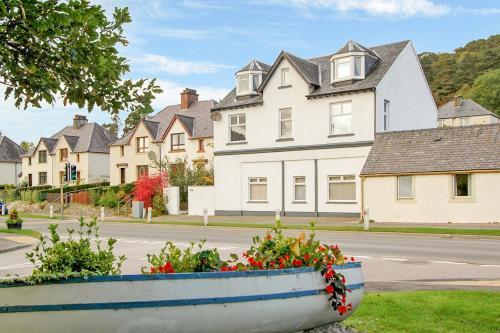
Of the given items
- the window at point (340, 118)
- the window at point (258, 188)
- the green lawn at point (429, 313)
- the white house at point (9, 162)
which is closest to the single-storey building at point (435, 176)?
the window at point (340, 118)

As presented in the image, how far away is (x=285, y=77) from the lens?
36562 millimetres

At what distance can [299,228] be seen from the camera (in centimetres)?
2792

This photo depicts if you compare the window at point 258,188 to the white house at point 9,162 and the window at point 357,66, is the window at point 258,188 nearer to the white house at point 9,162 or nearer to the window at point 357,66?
the window at point 357,66

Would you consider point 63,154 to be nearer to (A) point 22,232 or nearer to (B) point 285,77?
(B) point 285,77

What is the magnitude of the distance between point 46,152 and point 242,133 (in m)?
43.7

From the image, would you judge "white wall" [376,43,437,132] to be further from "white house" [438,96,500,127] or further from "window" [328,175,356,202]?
"white house" [438,96,500,127]

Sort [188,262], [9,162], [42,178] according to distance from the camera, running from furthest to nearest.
→ 1. [9,162]
2. [42,178]
3. [188,262]

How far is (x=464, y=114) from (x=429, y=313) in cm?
8362

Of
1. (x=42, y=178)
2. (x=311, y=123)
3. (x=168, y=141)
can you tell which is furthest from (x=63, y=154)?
(x=311, y=123)

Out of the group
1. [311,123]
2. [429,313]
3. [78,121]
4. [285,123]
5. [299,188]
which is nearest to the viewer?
[429,313]

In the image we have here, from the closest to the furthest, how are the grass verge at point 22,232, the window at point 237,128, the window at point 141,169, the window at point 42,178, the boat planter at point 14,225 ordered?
the grass verge at point 22,232, the boat planter at point 14,225, the window at point 237,128, the window at point 141,169, the window at point 42,178

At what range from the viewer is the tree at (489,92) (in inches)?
3762

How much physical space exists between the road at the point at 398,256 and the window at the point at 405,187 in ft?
21.2

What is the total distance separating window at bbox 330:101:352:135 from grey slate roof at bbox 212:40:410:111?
91cm
